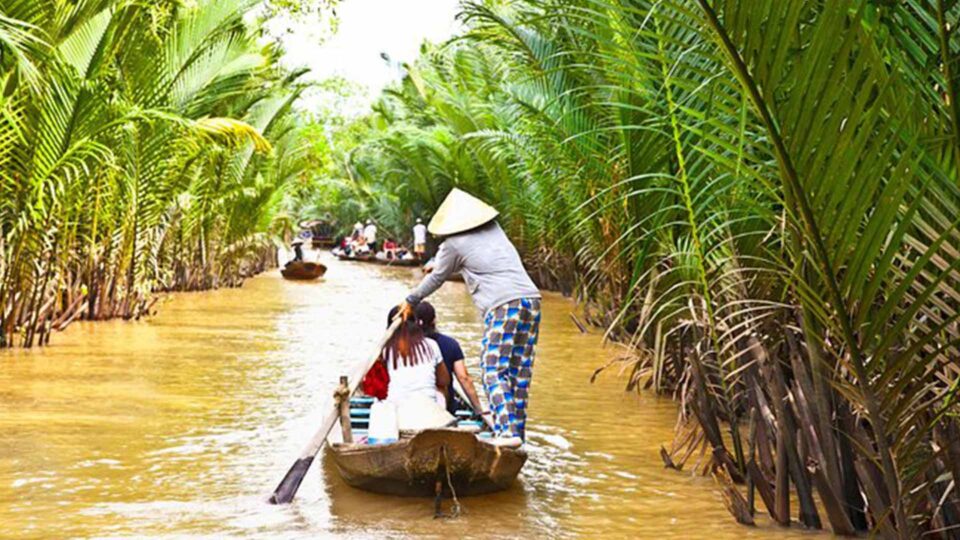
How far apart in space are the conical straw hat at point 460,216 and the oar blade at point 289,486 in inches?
59.6

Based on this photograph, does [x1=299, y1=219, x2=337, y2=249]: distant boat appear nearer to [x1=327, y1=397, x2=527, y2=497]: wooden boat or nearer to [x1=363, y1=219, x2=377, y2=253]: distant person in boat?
[x1=363, y1=219, x2=377, y2=253]: distant person in boat

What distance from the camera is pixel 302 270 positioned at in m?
30.2

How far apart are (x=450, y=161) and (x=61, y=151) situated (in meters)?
18.6

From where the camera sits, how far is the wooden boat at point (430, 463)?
20.4 feet

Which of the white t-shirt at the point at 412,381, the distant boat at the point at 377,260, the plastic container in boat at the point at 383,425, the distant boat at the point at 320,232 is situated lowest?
the plastic container in boat at the point at 383,425

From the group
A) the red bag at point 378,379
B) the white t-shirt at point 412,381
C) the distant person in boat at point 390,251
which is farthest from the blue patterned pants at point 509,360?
the distant person in boat at point 390,251

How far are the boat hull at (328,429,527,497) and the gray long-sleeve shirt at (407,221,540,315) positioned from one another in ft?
3.01

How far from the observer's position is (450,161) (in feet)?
98.9

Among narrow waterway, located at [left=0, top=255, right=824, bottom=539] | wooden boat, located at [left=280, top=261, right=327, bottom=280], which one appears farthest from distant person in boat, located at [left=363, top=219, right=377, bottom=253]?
narrow waterway, located at [left=0, top=255, right=824, bottom=539]

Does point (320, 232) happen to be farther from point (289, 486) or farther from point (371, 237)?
point (289, 486)

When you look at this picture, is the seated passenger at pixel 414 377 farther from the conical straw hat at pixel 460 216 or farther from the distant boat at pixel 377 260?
the distant boat at pixel 377 260

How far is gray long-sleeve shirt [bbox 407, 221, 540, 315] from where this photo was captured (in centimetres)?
699

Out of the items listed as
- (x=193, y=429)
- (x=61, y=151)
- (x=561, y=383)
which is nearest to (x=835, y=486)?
(x=193, y=429)

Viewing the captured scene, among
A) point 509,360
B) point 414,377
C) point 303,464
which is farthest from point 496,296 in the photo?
point 303,464
